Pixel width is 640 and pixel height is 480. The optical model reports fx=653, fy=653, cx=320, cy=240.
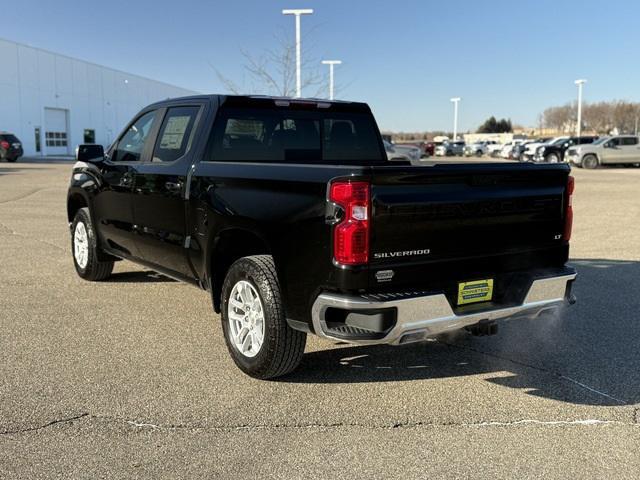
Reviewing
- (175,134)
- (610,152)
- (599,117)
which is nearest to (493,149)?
(610,152)

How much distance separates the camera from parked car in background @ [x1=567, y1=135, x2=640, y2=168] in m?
35.3

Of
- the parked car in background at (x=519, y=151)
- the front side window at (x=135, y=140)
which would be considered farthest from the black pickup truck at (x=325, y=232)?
the parked car in background at (x=519, y=151)

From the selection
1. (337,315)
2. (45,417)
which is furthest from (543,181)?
(45,417)

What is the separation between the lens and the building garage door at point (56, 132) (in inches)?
2175

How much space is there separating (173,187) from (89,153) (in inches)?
73.3

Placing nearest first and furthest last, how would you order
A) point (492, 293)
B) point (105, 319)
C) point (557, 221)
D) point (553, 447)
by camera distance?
point (553, 447)
point (492, 293)
point (557, 221)
point (105, 319)

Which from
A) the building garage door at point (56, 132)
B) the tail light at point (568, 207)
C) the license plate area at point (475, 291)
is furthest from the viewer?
the building garage door at point (56, 132)

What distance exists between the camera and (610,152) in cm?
3550

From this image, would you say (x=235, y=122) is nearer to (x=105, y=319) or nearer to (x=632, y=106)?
(x=105, y=319)

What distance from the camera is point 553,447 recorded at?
138 inches

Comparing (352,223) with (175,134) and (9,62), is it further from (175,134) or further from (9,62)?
(9,62)

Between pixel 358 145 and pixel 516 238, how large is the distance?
7.20 feet

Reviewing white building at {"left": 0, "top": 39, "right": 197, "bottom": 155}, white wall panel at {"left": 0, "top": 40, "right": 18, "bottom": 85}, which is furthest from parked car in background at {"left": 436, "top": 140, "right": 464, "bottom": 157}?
white wall panel at {"left": 0, "top": 40, "right": 18, "bottom": 85}

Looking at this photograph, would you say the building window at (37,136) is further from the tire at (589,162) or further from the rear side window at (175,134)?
the rear side window at (175,134)
